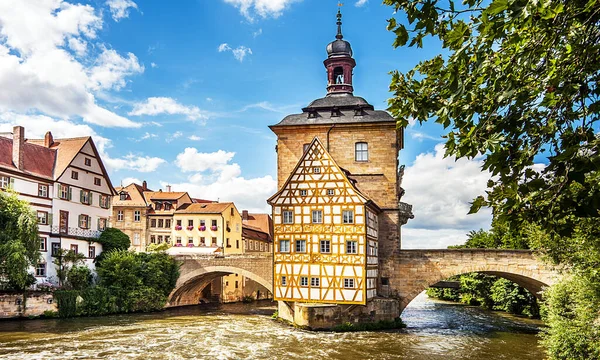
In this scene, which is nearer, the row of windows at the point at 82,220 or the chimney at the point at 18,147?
the chimney at the point at 18,147

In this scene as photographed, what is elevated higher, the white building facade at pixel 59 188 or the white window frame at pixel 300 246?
the white building facade at pixel 59 188

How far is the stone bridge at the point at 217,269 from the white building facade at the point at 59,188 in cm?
498

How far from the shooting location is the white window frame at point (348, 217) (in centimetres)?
2394

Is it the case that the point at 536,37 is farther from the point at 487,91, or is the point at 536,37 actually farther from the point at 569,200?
the point at 569,200

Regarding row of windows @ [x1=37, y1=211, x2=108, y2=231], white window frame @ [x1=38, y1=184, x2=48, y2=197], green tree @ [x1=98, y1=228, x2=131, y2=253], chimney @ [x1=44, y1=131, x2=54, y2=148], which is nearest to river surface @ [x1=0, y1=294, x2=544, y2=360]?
green tree @ [x1=98, y1=228, x2=131, y2=253]

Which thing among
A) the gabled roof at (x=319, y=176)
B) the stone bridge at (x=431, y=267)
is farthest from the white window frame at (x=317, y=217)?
the stone bridge at (x=431, y=267)

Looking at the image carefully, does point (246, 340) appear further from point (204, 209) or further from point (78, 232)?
point (204, 209)

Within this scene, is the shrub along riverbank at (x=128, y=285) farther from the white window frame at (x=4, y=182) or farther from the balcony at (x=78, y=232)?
the white window frame at (x=4, y=182)

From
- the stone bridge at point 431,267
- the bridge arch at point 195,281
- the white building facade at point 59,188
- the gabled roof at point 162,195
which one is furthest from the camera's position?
the gabled roof at point 162,195

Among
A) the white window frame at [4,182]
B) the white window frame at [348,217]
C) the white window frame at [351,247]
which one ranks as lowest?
the white window frame at [351,247]

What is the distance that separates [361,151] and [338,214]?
190 inches

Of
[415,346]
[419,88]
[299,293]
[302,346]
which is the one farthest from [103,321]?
[419,88]

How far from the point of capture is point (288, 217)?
81.7ft

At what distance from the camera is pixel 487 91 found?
4688 mm
